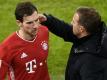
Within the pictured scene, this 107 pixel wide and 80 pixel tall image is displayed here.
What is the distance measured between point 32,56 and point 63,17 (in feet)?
23.7

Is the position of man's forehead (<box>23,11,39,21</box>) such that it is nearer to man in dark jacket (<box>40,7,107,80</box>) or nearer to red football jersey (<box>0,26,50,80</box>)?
red football jersey (<box>0,26,50,80</box>)

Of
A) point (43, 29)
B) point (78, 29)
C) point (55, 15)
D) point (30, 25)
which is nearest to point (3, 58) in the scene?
point (30, 25)

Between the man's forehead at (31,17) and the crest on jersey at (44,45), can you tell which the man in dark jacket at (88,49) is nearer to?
the man's forehead at (31,17)

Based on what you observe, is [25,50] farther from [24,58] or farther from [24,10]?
[24,10]

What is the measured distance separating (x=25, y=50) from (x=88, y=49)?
122 centimetres

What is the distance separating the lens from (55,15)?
48.9 feet

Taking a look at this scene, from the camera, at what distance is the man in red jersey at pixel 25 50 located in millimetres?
7426

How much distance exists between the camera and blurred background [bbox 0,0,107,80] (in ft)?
41.0

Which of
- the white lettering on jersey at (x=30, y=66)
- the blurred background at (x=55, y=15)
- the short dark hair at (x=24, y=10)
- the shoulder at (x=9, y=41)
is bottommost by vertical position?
the blurred background at (x=55, y=15)

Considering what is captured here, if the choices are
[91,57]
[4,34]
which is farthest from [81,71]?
[4,34]

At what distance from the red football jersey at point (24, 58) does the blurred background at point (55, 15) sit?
13.5 feet

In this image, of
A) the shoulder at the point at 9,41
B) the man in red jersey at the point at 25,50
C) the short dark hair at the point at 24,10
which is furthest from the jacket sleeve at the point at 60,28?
the shoulder at the point at 9,41

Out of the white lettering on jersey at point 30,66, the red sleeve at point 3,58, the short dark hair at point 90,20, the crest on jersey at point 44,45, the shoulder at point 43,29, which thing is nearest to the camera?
the short dark hair at point 90,20

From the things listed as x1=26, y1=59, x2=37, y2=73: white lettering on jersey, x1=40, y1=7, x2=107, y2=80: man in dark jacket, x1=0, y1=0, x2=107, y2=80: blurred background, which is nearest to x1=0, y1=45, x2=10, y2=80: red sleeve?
x1=26, y1=59, x2=37, y2=73: white lettering on jersey
